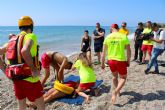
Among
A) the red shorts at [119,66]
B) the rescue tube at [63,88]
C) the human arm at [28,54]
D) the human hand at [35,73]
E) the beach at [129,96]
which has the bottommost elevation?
the beach at [129,96]

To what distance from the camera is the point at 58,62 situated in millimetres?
7867

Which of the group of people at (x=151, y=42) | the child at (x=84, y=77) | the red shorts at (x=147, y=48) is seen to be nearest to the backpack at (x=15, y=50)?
the child at (x=84, y=77)

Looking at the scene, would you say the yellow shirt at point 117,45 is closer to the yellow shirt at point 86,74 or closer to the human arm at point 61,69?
the yellow shirt at point 86,74

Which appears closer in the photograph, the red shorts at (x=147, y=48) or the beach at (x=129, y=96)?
the beach at (x=129, y=96)

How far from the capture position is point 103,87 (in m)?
8.11

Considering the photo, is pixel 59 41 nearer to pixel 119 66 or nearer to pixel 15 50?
pixel 119 66

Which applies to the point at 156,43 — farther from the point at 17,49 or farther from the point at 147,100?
the point at 17,49

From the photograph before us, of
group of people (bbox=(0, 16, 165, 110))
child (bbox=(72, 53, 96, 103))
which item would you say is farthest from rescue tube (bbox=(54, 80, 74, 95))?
child (bbox=(72, 53, 96, 103))

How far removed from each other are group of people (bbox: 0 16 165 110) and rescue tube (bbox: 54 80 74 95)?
32 mm

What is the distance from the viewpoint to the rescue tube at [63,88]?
22.9 feet

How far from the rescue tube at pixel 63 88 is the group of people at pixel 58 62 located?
0.03 m

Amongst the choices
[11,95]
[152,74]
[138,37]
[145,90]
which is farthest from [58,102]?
[138,37]

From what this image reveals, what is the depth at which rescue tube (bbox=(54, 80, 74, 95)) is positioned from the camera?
698 cm

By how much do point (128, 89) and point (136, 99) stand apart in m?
0.81
